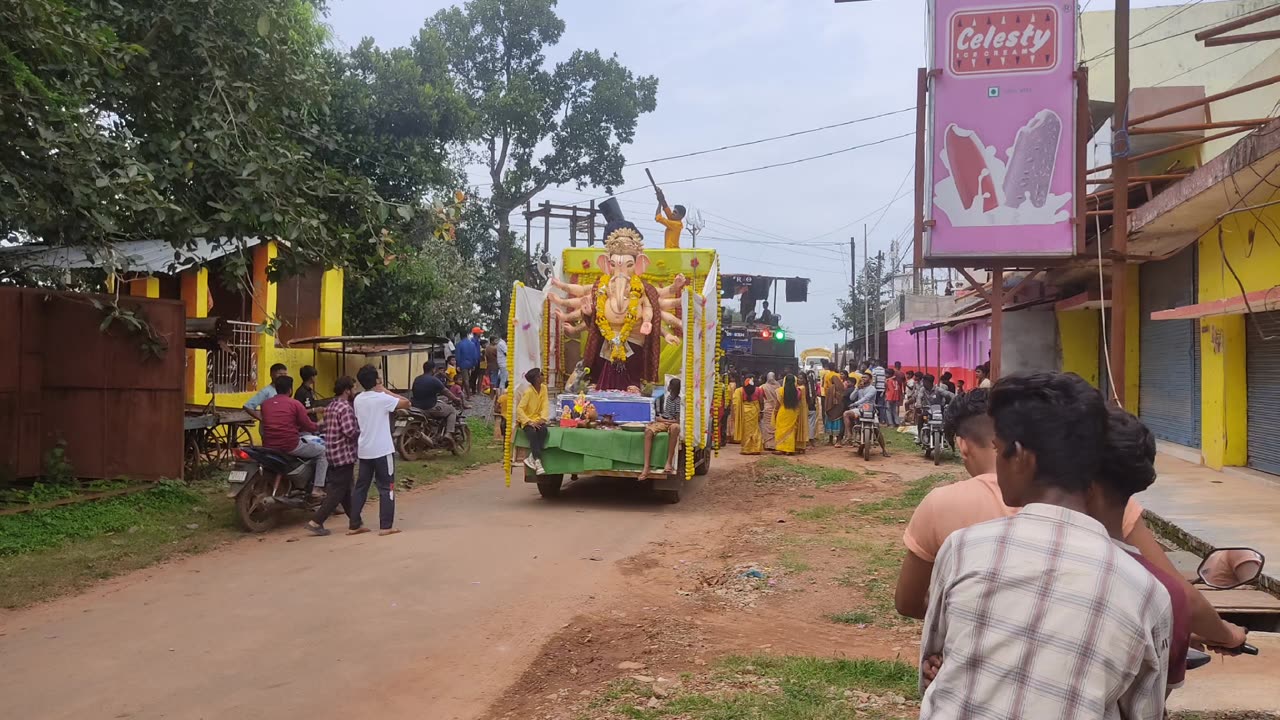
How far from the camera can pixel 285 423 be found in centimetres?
936

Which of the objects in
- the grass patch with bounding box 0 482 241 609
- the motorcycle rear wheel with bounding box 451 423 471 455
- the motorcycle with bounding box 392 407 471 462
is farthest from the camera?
the motorcycle rear wheel with bounding box 451 423 471 455

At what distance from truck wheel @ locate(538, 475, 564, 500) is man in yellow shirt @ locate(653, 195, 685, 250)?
12.5 feet

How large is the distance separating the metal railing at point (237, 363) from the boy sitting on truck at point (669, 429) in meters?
7.38

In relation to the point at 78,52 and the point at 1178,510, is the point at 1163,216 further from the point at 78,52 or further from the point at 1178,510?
the point at 78,52

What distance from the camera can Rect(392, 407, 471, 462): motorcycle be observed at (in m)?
15.2

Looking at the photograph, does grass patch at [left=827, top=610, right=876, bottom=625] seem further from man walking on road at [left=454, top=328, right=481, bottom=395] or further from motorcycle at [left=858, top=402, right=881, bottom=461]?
man walking on road at [left=454, top=328, right=481, bottom=395]

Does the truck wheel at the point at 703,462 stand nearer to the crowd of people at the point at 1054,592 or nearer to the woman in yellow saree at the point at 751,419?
the woman in yellow saree at the point at 751,419

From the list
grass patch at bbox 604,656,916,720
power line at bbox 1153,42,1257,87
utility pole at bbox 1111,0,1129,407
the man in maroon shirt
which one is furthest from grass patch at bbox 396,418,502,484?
power line at bbox 1153,42,1257,87

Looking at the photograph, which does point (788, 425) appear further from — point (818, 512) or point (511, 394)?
point (511, 394)

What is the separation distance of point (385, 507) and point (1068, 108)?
25.9ft

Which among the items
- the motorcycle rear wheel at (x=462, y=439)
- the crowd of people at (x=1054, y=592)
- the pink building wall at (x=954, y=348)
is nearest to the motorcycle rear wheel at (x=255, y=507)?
the motorcycle rear wheel at (x=462, y=439)

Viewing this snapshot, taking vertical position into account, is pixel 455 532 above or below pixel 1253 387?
below

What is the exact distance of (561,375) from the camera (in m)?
13.3

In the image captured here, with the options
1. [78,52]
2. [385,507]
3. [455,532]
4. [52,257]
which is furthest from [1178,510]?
[52,257]
